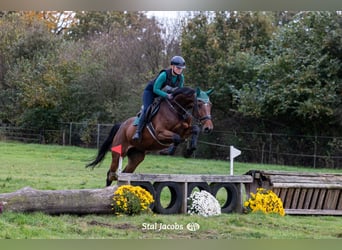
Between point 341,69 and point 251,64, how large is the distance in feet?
4.10

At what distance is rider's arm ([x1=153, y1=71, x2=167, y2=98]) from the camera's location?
17.3 ft

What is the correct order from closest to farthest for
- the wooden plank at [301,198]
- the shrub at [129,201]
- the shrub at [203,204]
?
1. the shrub at [129,201]
2. the shrub at [203,204]
3. the wooden plank at [301,198]

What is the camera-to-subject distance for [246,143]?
18.5ft

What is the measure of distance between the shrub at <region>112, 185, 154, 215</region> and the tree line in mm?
844

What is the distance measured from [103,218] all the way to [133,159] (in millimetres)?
866

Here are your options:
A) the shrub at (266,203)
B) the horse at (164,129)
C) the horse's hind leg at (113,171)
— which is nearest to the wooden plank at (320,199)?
the shrub at (266,203)

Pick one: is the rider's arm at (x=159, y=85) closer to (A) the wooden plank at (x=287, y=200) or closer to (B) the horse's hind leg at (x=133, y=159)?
(B) the horse's hind leg at (x=133, y=159)

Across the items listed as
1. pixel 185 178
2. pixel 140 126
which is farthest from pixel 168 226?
pixel 140 126

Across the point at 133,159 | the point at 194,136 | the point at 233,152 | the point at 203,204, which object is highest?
the point at 194,136

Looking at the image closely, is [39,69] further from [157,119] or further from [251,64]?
[251,64]

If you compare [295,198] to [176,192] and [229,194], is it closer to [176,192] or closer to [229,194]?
[229,194]

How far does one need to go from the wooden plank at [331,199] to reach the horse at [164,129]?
4.38 feet

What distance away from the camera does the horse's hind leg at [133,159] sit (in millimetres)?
5496

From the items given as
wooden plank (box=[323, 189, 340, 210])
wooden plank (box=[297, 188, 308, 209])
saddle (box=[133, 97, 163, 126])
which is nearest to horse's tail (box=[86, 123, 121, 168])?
saddle (box=[133, 97, 163, 126])
